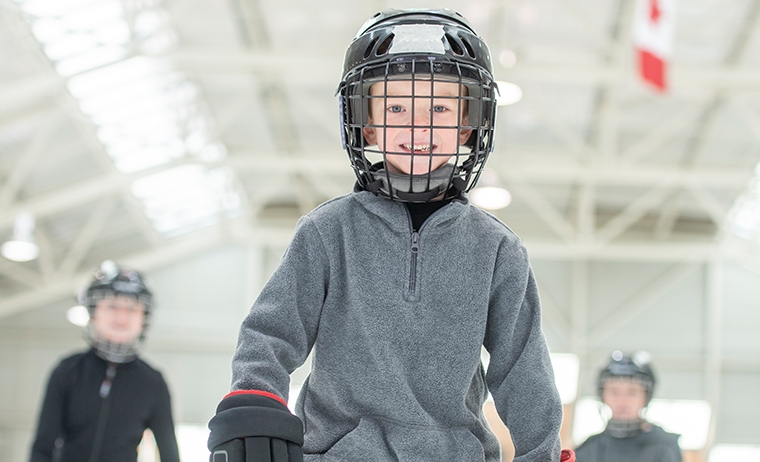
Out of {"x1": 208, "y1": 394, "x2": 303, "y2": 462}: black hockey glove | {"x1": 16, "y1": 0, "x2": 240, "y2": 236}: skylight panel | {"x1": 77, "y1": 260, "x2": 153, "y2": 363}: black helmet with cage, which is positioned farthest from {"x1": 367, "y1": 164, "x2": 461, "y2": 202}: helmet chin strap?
{"x1": 16, "y1": 0, "x2": 240, "y2": 236}: skylight panel

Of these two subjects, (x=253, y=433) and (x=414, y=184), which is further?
(x=414, y=184)

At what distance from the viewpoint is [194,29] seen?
1291 cm

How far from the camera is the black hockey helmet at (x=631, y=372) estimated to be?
6199 mm

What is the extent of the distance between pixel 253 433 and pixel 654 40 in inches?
204

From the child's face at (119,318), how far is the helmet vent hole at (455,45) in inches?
118

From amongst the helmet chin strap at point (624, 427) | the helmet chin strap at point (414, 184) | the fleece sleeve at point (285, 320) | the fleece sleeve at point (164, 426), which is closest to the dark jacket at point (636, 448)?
the helmet chin strap at point (624, 427)

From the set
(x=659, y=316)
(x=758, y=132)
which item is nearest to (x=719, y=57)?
(x=758, y=132)

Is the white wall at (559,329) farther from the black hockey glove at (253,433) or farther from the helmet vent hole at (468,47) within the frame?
the black hockey glove at (253,433)

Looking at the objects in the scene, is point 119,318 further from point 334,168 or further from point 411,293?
point 334,168

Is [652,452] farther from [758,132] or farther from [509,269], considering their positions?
Answer: [758,132]

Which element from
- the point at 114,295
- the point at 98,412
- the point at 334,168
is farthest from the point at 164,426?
the point at 334,168

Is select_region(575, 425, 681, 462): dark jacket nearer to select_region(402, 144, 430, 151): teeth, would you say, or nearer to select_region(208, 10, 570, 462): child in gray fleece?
select_region(208, 10, 570, 462): child in gray fleece

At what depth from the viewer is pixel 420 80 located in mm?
1902

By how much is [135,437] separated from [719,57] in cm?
1061
